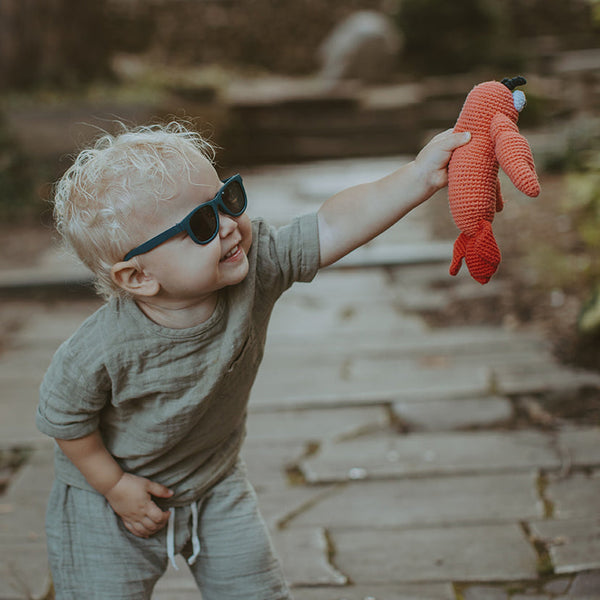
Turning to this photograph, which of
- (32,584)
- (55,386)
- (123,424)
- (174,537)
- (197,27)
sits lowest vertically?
(32,584)

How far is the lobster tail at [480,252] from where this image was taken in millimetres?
1488

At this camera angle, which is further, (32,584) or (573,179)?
(573,179)

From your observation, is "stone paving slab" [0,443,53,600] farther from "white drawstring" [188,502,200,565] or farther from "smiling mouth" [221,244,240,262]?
"smiling mouth" [221,244,240,262]

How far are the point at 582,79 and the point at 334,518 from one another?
9792 millimetres

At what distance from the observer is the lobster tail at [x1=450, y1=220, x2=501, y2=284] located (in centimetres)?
149

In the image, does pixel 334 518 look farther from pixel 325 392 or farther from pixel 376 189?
pixel 376 189

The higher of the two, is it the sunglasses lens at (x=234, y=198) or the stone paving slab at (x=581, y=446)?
the sunglasses lens at (x=234, y=198)

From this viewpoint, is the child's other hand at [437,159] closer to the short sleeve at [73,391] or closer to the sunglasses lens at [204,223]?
the sunglasses lens at [204,223]

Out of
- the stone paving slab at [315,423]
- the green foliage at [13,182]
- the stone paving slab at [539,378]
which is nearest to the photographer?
the stone paving slab at [315,423]

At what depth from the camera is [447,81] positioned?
11.1 metres

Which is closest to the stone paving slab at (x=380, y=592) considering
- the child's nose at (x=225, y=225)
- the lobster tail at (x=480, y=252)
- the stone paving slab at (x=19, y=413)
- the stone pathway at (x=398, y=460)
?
the stone pathway at (x=398, y=460)

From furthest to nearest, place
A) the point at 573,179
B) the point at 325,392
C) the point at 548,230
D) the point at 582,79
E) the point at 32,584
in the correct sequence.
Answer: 1. the point at 582,79
2. the point at 548,230
3. the point at 573,179
4. the point at 325,392
5. the point at 32,584

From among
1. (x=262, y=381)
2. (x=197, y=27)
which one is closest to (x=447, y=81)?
(x=197, y=27)

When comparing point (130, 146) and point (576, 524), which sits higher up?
point (130, 146)
